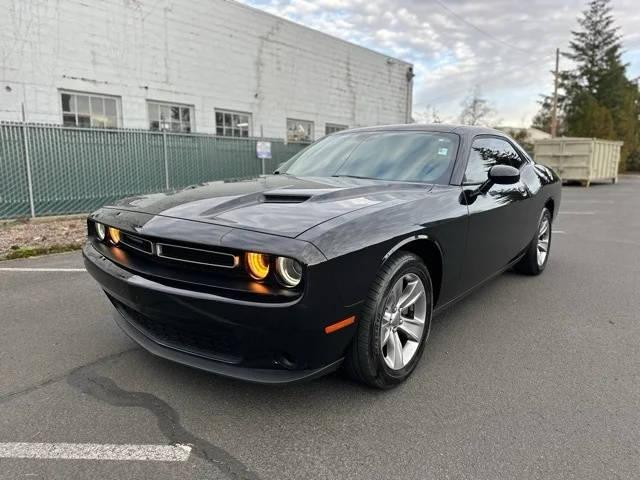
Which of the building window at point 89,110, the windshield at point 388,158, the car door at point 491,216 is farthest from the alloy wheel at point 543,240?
the building window at point 89,110

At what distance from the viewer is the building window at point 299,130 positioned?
16.5 metres

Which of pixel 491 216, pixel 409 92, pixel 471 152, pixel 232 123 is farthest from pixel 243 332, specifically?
pixel 409 92

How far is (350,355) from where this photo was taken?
Result: 239cm

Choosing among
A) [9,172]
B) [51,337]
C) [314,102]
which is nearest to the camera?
[51,337]

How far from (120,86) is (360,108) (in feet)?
33.9

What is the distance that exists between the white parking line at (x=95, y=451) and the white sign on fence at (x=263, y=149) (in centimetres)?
1162

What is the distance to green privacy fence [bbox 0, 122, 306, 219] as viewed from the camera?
357 inches

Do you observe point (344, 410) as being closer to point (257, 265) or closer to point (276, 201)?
point (257, 265)

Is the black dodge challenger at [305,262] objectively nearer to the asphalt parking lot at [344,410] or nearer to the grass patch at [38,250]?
the asphalt parking lot at [344,410]

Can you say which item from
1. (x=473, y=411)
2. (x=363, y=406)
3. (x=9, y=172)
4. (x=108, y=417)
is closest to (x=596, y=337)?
(x=473, y=411)

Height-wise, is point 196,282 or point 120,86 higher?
point 120,86

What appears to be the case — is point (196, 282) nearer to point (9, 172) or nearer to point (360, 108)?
point (9, 172)

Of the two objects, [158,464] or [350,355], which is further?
[350,355]

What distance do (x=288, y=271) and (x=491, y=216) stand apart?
205 centimetres
